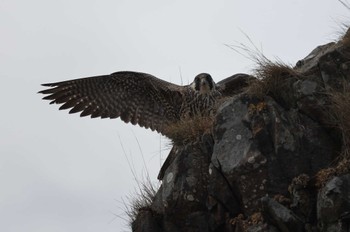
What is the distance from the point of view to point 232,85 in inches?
444

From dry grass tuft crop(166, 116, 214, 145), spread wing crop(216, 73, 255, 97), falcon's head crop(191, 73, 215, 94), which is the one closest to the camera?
dry grass tuft crop(166, 116, 214, 145)

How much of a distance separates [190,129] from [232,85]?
74.6 inches

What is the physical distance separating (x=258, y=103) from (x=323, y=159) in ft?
3.61

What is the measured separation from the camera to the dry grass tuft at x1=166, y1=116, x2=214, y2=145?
9523 millimetres

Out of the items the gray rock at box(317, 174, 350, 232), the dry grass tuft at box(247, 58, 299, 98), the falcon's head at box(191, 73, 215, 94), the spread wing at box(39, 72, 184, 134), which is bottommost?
the gray rock at box(317, 174, 350, 232)

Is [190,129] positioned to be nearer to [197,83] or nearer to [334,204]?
[197,83]

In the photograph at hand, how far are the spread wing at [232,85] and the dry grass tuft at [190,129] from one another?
4.56 ft

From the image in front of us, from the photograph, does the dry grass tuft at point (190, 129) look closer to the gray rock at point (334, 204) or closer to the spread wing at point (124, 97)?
the spread wing at point (124, 97)

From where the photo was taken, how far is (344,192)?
7297 millimetres

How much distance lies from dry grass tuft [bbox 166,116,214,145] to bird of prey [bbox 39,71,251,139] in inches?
41.3

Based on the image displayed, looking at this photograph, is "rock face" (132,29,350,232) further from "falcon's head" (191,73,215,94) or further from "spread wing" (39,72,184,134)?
"spread wing" (39,72,184,134)

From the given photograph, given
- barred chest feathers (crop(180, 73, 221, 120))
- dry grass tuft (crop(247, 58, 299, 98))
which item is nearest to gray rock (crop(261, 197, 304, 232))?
dry grass tuft (crop(247, 58, 299, 98))

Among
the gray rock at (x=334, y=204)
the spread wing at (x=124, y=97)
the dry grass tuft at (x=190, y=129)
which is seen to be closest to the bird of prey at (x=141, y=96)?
the spread wing at (x=124, y=97)

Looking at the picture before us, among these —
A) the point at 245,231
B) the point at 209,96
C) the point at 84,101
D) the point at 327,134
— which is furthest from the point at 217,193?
the point at 84,101
